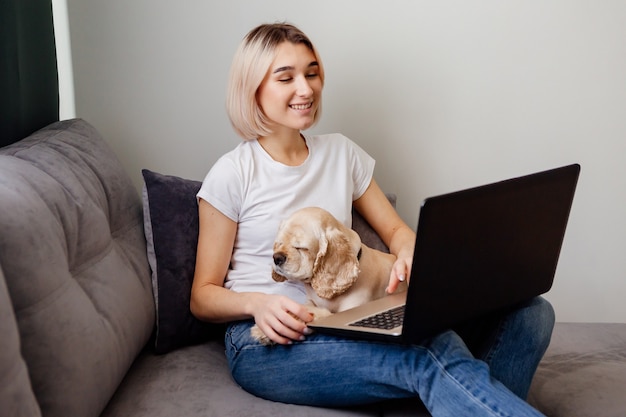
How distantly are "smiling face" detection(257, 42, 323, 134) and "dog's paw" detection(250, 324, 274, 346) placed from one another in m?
0.52

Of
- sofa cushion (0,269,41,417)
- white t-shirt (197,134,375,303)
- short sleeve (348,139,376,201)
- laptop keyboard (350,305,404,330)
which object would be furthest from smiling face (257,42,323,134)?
sofa cushion (0,269,41,417)

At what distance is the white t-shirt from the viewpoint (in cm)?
168

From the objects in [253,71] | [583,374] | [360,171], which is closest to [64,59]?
[253,71]

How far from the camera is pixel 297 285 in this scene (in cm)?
166

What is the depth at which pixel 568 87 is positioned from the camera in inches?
90.4

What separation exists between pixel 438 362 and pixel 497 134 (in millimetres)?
1210

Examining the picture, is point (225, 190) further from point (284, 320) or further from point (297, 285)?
point (284, 320)

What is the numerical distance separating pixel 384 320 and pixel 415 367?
105mm

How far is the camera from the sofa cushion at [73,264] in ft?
3.90

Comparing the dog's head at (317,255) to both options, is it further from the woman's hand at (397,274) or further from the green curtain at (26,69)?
the green curtain at (26,69)

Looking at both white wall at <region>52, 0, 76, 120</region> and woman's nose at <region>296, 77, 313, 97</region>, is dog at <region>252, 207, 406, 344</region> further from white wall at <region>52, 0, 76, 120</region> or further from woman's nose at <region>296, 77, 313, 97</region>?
white wall at <region>52, 0, 76, 120</region>

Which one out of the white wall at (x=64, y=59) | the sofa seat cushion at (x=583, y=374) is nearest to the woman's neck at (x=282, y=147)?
the white wall at (x=64, y=59)

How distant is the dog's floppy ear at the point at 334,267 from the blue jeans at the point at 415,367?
11 cm

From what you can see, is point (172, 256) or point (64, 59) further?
point (64, 59)
